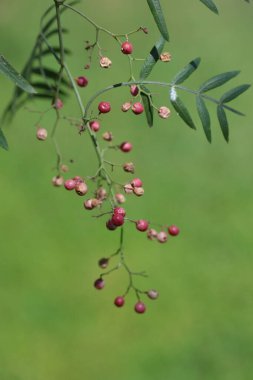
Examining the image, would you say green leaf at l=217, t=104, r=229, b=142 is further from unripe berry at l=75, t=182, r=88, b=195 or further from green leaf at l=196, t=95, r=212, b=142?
unripe berry at l=75, t=182, r=88, b=195

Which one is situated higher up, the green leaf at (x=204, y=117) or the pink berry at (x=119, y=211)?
the green leaf at (x=204, y=117)

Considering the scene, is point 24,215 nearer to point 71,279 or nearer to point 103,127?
point 71,279

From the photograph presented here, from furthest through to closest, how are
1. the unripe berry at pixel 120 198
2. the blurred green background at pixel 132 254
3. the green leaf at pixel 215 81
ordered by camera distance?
the blurred green background at pixel 132 254 < the unripe berry at pixel 120 198 < the green leaf at pixel 215 81

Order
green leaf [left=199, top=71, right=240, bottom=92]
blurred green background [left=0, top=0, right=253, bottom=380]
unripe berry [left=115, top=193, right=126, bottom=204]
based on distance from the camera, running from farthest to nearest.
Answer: blurred green background [left=0, top=0, right=253, bottom=380] < unripe berry [left=115, top=193, right=126, bottom=204] < green leaf [left=199, top=71, right=240, bottom=92]

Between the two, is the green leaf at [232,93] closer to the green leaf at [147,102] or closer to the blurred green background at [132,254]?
the green leaf at [147,102]

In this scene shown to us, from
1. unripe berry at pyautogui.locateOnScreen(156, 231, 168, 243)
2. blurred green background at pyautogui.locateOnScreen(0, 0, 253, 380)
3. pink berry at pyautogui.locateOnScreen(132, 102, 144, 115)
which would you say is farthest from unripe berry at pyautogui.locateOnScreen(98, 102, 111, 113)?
blurred green background at pyautogui.locateOnScreen(0, 0, 253, 380)

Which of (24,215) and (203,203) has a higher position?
(203,203)

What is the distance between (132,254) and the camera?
119 inches

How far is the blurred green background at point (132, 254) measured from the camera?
2580 mm

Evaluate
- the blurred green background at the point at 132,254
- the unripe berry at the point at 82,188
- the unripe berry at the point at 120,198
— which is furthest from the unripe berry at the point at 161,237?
the blurred green background at the point at 132,254

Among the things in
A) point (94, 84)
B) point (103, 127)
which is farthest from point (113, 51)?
point (103, 127)

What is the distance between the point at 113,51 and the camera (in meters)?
4.44

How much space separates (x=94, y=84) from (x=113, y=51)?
541 mm

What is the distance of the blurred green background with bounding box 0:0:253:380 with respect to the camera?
2580 mm
